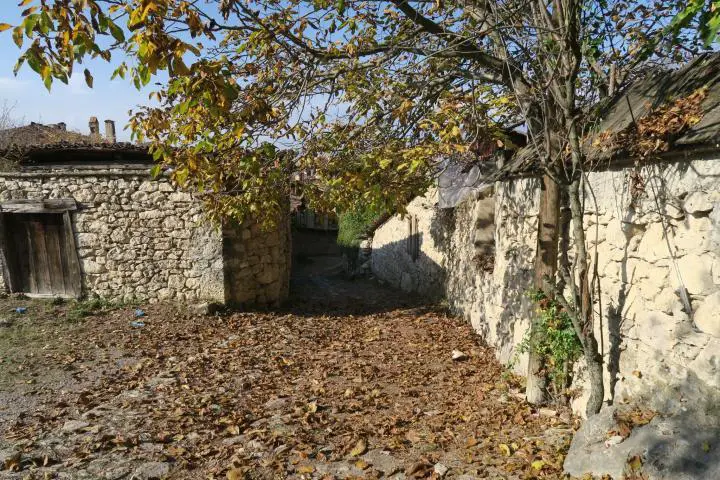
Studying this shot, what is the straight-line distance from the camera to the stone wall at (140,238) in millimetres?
8781

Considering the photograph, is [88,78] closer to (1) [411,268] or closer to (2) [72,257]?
(2) [72,257]

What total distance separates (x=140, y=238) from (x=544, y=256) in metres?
7.16

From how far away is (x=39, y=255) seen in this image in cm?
932

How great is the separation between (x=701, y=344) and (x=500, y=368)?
335cm

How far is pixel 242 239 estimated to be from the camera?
9.15 meters

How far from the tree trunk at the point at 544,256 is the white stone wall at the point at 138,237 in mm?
5855

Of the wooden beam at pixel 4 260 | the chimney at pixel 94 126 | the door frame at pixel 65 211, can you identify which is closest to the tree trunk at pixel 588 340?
the door frame at pixel 65 211

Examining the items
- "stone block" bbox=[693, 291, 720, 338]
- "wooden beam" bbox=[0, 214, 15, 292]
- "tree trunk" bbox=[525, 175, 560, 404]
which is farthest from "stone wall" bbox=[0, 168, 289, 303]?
"stone block" bbox=[693, 291, 720, 338]

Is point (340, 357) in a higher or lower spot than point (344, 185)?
lower

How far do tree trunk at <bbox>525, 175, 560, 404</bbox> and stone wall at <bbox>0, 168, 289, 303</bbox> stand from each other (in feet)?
19.2

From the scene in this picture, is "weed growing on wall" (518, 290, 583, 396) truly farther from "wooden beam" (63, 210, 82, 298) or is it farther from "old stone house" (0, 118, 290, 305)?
"wooden beam" (63, 210, 82, 298)

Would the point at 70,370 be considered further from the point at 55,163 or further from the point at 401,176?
the point at 55,163

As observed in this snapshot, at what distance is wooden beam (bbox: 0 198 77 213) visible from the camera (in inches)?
350

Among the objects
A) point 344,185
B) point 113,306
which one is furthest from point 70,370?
point 344,185
